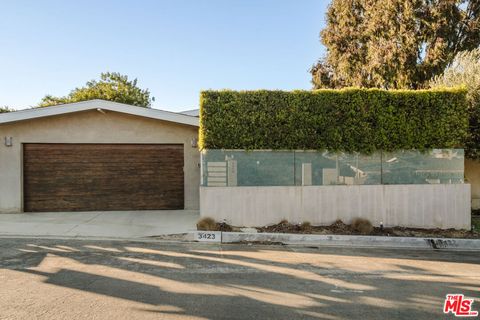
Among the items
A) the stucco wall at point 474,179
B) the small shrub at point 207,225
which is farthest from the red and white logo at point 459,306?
the stucco wall at point 474,179

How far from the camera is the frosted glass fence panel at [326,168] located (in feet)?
28.6

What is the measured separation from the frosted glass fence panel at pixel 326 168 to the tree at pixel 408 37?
25.3 feet

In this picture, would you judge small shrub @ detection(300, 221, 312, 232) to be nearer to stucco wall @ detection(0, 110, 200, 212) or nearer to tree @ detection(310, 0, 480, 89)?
stucco wall @ detection(0, 110, 200, 212)

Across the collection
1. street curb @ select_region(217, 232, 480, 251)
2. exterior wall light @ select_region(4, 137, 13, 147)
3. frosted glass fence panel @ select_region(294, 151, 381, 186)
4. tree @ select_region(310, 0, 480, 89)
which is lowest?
street curb @ select_region(217, 232, 480, 251)

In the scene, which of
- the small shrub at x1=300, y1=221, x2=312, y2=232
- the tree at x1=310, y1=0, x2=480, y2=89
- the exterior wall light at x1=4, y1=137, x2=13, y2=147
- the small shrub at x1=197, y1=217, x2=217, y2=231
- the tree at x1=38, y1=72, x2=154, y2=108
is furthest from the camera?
the tree at x1=38, y1=72, x2=154, y2=108

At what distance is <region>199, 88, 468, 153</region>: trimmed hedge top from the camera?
28.4 ft

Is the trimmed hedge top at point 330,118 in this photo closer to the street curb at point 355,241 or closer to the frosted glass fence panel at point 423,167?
the frosted glass fence panel at point 423,167

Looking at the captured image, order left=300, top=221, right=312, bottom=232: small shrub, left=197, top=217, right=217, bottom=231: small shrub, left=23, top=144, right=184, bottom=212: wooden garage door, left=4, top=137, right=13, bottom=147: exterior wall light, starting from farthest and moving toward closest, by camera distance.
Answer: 1. left=23, top=144, right=184, bottom=212: wooden garage door
2. left=4, top=137, right=13, bottom=147: exterior wall light
3. left=300, top=221, right=312, bottom=232: small shrub
4. left=197, top=217, right=217, bottom=231: small shrub

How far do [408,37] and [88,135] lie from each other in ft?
47.2

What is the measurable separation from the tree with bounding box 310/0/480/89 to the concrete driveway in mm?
11875

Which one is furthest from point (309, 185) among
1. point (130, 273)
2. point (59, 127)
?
point (59, 127)

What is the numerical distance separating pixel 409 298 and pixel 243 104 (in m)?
5.93

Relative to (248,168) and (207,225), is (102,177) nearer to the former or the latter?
(207,225)

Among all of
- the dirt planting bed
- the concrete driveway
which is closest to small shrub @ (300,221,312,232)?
→ the dirt planting bed
